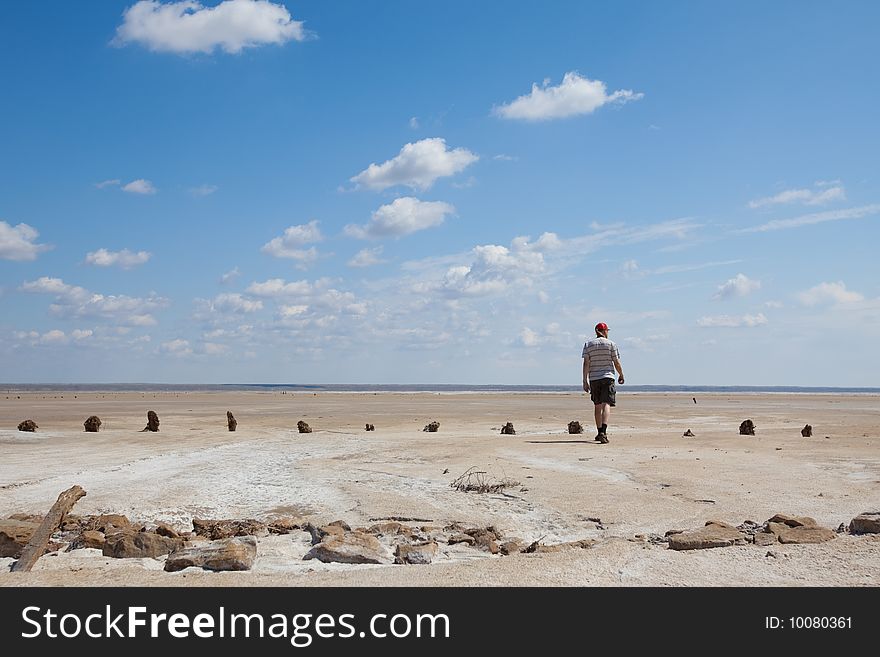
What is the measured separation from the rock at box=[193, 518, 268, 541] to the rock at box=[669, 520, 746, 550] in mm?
3011

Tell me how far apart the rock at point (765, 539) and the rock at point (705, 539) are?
9 cm

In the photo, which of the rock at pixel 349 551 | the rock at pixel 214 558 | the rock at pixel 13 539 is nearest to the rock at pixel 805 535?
the rock at pixel 349 551

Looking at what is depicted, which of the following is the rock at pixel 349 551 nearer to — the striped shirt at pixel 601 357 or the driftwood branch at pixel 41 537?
the driftwood branch at pixel 41 537

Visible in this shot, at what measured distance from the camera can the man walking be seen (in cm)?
1250

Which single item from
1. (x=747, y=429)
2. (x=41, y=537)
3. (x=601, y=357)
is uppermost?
(x=601, y=357)

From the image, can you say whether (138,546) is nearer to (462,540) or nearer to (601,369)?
(462,540)

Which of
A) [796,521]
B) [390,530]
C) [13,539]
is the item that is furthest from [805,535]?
[13,539]

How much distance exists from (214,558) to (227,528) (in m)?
1.39

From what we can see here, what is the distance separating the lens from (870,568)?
4.03 meters

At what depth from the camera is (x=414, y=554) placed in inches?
179
